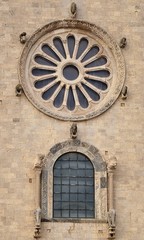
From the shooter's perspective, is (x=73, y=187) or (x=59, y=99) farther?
(x=59, y=99)

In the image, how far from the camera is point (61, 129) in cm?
3556

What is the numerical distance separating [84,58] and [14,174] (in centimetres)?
560

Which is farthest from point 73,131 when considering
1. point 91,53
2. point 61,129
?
point 91,53

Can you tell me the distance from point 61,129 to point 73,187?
2.28 m

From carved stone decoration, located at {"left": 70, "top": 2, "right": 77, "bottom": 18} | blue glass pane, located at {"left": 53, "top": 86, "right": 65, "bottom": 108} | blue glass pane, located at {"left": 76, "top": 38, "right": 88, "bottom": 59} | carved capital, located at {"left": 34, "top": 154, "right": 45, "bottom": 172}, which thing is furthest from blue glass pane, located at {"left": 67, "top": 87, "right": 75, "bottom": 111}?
carved stone decoration, located at {"left": 70, "top": 2, "right": 77, "bottom": 18}

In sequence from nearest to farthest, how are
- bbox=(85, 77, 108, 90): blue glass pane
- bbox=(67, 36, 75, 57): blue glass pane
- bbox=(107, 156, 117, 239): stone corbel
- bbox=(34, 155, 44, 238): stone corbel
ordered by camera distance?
1. bbox=(34, 155, 44, 238): stone corbel
2. bbox=(107, 156, 117, 239): stone corbel
3. bbox=(85, 77, 108, 90): blue glass pane
4. bbox=(67, 36, 75, 57): blue glass pane

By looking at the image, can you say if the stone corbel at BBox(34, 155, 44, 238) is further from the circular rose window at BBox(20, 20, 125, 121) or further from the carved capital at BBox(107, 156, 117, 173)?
the carved capital at BBox(107, 156, 117, 173)

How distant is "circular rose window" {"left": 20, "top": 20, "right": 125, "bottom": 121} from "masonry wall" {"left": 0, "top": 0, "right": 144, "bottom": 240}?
1.12 ft

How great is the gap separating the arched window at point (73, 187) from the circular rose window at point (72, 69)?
5.93 feet

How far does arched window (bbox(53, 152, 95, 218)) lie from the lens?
3491 cm

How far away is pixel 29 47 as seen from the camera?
36.4 m

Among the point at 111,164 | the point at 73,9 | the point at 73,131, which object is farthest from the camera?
the point at 73,9

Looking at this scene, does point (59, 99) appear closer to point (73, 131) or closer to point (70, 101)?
point (70, 101)

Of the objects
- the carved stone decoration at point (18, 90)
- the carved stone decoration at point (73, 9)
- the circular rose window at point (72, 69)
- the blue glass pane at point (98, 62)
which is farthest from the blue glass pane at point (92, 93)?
the carved stone decoration at point (73, 9)
